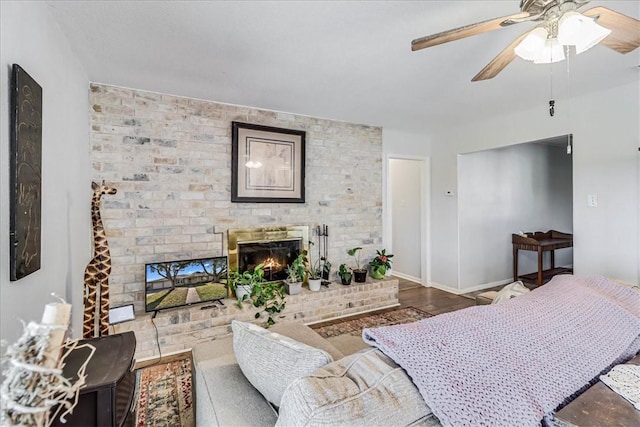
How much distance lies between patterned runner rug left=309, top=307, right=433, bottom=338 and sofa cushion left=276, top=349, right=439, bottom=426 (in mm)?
2305

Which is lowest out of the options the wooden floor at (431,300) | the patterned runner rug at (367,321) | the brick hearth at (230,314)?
the patterned runner rug at (367,321)

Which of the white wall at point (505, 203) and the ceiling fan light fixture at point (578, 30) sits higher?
the ceiling fan light fixture at point (578, 30)

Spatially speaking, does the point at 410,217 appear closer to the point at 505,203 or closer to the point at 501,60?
the point at 505,203

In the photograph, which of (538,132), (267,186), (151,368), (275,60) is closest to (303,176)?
(267,186)

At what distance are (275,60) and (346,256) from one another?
102 inches

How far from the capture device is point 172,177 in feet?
9.86

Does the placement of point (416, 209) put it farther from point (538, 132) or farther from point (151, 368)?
point (151, 368)

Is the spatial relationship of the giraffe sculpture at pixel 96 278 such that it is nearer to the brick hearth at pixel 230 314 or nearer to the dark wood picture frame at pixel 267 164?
the brick hearth at pixel 230 314

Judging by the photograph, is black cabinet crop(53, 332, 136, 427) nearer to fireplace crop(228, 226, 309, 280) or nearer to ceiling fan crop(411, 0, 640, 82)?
ceiling fan crop(411, 0, 640, 82)

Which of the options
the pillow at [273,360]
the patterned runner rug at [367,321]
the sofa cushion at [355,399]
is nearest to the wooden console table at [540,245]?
the patterned runner rug at [367,321]

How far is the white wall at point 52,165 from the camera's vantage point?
1.16 metres

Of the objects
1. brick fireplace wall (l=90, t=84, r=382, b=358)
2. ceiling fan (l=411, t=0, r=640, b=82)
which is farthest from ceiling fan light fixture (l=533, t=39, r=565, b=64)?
→ brick fireplace wall (l=90, t=84, r=382, b=358)

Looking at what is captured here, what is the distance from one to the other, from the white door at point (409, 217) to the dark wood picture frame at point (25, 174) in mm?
4150

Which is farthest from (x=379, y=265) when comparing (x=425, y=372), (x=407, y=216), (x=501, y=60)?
(x=425, y=372)
